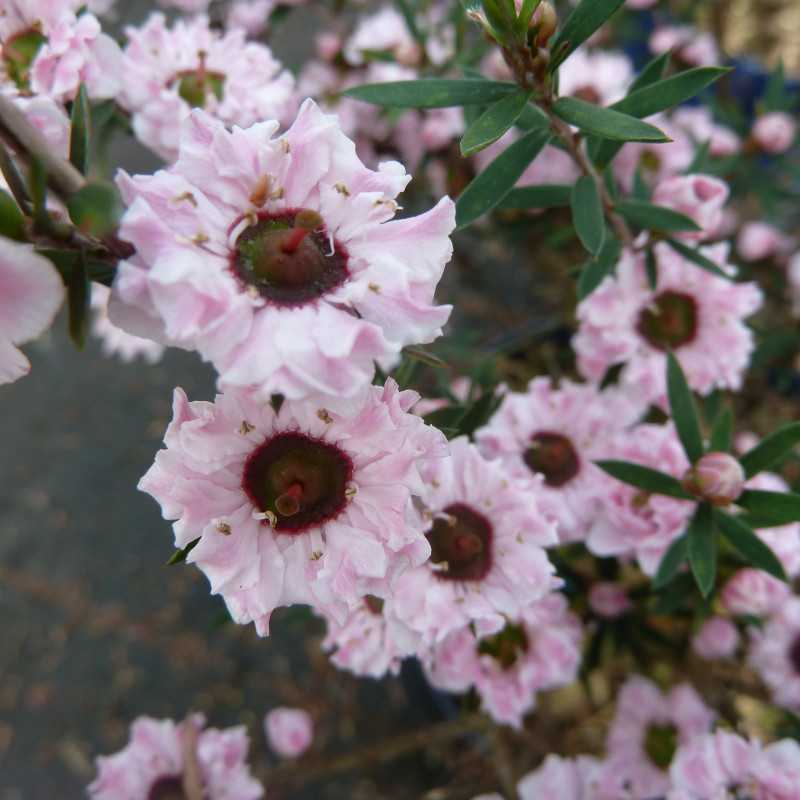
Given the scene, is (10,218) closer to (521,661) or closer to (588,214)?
(588,214)

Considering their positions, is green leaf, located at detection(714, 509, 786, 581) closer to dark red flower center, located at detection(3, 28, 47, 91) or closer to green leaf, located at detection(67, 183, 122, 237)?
green leaf, located at detection(67, 183, 122, 237)

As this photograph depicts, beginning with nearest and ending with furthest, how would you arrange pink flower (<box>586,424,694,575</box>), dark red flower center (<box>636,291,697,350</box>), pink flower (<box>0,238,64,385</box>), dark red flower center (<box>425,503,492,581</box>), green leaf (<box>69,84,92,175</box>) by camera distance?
pink flower (<box>0,238,64,385</box>) → green leaf (<box>69,84,92,175</box>) → dark red flower center (<box>425,503,492,581</box>) → pink flower (<box>586,424,694,575</box>) → dark red flower center (<box>636,291,697,350</box>)

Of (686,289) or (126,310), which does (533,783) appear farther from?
(126,310)

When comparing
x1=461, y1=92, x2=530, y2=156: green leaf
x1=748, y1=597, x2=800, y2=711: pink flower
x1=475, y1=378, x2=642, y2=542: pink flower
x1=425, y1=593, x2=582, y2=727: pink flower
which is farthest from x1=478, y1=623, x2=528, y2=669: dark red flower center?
x1=461, y1=92, x2=530, y2=156: green leaf

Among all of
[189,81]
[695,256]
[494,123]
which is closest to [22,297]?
[494,123]

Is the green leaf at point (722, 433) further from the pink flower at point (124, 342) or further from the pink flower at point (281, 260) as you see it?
the pink flower at point (124, 342)
